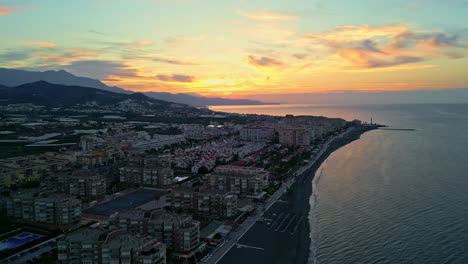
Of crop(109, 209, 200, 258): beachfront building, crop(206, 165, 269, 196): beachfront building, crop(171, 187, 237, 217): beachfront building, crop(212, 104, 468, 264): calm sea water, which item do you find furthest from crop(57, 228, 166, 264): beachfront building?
crop(206, 165, 269, 196): beachfront building

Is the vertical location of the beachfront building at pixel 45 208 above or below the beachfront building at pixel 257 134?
below

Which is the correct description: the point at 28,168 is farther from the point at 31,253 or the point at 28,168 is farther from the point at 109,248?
the point at 109,248

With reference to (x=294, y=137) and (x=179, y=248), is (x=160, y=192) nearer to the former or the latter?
(x=179, y=248)

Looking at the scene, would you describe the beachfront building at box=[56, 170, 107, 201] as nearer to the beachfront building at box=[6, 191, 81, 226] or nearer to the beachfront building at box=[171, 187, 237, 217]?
the beachfront building at box=[6, 191, 81, 226]

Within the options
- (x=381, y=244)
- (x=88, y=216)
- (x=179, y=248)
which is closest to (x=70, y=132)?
(x=88, y=216)

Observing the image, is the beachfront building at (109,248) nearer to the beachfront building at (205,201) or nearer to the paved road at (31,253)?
Result: the paved road at (31,253)

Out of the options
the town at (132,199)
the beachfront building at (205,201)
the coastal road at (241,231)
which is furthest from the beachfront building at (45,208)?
the coastal road at (241,231)

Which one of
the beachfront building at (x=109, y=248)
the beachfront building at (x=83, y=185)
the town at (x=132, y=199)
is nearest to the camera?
the beachfront building at (x=109, y=248)
